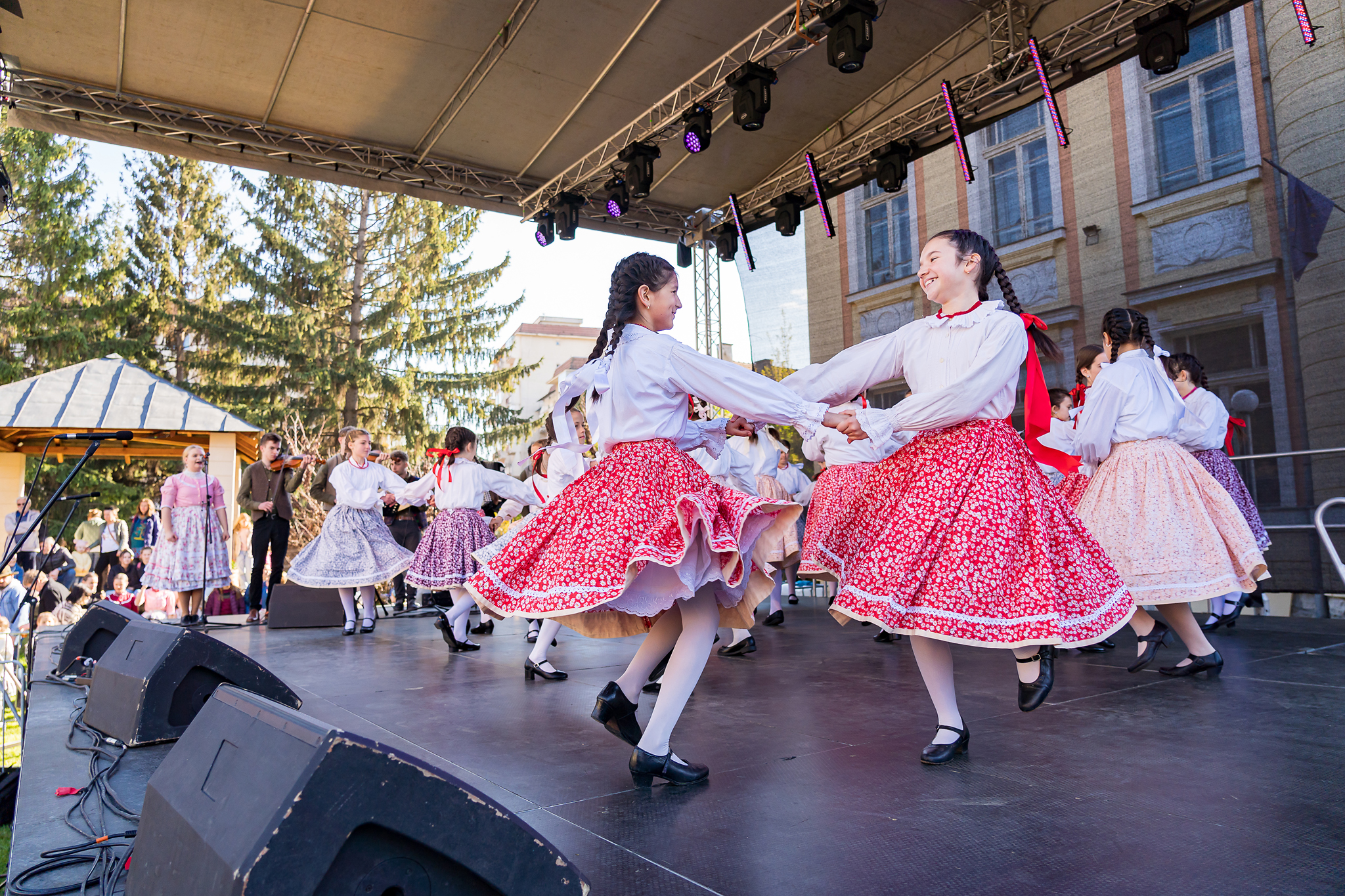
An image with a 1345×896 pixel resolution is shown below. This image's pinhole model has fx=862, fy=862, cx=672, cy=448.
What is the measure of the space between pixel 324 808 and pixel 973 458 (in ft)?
6.22

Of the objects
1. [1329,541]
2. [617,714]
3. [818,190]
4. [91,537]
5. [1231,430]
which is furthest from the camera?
[91,537]

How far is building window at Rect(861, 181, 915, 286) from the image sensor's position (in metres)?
8.95

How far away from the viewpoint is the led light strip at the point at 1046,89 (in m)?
6.33

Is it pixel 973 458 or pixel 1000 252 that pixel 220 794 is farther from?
pixel 1000 252

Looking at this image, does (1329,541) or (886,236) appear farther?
(886,236)

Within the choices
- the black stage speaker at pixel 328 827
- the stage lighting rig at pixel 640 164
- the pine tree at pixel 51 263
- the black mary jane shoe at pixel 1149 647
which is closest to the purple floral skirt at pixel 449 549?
the black mary jane shoe at pixel 1149 647

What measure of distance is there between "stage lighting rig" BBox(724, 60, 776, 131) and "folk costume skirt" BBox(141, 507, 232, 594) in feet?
17.2

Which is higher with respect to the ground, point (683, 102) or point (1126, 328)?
point (683, 102)

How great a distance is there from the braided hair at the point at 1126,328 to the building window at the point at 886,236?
17.7 ft

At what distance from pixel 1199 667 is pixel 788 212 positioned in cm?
644

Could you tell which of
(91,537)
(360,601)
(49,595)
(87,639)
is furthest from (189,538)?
(91,537)

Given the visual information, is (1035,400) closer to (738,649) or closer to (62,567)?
(738,649)

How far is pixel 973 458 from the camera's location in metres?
2.39

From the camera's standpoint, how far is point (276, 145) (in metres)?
7.82
